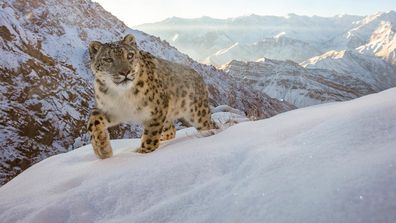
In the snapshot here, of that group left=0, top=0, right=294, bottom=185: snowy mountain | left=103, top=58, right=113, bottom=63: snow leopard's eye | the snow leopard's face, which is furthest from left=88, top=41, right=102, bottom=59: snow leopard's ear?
left=0, top=0, right=294, bottom=185: snowy mountain

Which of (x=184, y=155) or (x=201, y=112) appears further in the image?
(x=201, y=112)

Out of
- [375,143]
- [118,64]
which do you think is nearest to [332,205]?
[375,143]

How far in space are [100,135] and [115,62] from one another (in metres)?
1.18

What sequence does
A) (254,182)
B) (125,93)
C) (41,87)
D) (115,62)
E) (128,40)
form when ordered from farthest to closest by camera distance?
(41,87)
(128,40)
(125,93)
(115,62)
(254,182)

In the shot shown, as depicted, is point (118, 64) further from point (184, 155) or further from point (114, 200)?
point (114, 200)

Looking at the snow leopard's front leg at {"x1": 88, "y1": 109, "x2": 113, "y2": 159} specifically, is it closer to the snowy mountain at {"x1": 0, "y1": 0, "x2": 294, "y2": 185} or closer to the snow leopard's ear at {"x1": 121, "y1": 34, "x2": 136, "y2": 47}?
the snow leopard's ear at {"x1": 121, "y1": 34, "x2": 136, "y2": 47}

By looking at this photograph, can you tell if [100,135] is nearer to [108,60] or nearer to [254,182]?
[108,60]

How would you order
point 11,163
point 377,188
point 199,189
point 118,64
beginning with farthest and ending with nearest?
1. point 11,163
2. point 118,64
3. point 199,189
4. point 377,188

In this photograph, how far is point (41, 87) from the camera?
21391mm

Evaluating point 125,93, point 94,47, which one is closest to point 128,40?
point 94,47

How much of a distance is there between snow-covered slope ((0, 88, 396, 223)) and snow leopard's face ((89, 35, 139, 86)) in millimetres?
1595

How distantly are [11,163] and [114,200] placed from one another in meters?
15.3

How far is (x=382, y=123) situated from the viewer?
339cm

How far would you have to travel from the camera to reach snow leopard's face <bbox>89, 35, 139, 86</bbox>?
246 inches
